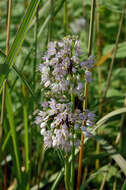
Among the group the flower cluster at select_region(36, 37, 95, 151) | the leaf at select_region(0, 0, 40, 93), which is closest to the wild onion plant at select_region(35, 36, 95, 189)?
the flower cluster at select_region(36, 37, 95, 151)

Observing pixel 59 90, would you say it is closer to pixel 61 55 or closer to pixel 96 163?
pixel 61 55

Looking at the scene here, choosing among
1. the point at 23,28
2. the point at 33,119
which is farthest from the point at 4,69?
the point at 33,119

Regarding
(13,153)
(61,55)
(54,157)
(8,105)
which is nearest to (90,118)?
(61,55)

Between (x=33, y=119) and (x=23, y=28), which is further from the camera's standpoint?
(x=33, y=119)

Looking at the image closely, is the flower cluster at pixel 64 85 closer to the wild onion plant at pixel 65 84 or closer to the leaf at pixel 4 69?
the wild onion plant at pixel 65 84

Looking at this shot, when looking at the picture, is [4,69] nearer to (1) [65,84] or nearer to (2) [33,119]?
(1) [65,84]

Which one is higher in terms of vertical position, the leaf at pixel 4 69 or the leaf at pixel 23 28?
the leaf at pixel 23 28

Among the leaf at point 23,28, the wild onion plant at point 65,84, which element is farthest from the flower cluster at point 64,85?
the leaf at point 23,28

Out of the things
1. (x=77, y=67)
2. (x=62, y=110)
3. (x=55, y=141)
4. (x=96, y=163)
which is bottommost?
(x=96, y=163)
